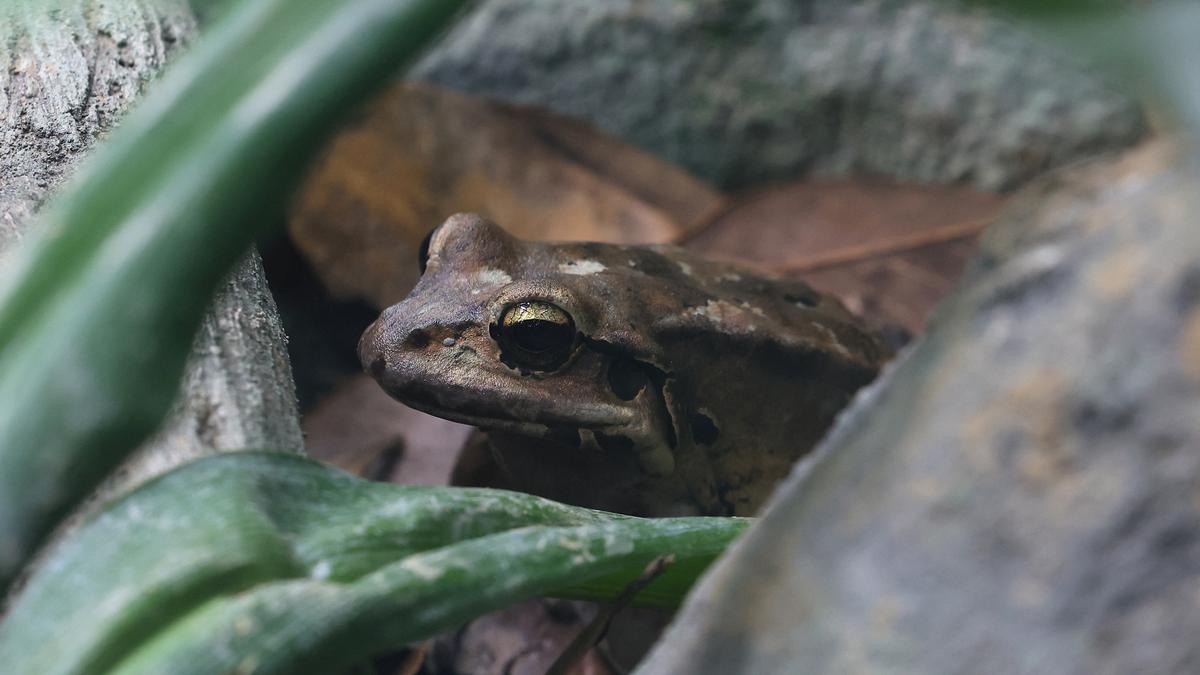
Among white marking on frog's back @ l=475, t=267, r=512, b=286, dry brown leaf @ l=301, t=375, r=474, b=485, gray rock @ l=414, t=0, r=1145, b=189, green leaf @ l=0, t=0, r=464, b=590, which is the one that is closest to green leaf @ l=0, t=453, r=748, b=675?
green leaf @ l=0, t=0, r=464, b=590

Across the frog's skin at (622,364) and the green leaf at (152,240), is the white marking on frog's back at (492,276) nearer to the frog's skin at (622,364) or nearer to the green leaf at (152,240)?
the frog's skin at (622,364)

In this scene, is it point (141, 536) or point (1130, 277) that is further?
point (141, 536)

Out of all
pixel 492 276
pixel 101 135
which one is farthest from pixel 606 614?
pixel 101 135

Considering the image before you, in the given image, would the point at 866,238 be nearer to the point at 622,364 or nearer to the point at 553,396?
the point at 622,364

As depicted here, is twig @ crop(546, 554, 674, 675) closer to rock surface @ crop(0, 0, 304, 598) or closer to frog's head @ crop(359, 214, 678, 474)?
rock surface @ crop(0, 0, 304, 598)

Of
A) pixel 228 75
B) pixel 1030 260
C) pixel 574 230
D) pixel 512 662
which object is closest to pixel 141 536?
pixel 228 75

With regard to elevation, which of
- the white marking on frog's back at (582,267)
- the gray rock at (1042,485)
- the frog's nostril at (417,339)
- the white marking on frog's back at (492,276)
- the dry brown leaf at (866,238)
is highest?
the gray rock at (1042,485)

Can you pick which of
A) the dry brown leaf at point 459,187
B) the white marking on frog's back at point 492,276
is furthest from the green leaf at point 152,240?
the dry brown leaf at point 459,187

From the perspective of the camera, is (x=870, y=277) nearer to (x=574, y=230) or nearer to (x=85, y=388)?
(x=574, y=230)
